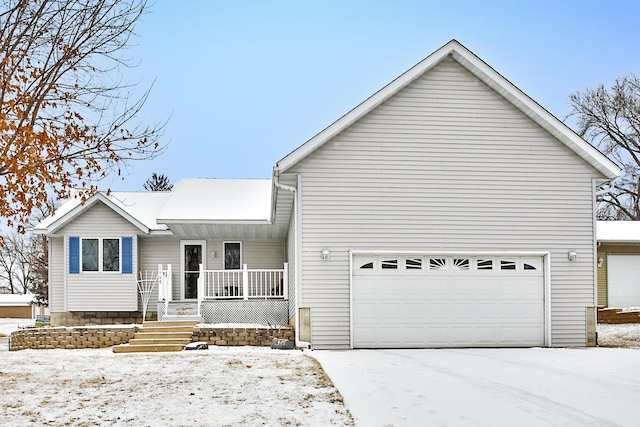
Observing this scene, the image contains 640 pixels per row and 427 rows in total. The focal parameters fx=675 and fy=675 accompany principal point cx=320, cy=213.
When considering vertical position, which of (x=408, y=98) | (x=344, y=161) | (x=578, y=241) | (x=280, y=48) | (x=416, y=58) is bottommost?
(x=578, y=241)

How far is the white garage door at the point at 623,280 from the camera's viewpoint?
2427 centimetres

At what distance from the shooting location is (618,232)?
24.5m

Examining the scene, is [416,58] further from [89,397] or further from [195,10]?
[89,397]

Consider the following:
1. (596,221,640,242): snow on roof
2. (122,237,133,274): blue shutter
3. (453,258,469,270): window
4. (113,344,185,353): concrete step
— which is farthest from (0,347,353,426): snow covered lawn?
(596,221,640,242): snow on roof

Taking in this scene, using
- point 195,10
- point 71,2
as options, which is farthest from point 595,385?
point 195,10

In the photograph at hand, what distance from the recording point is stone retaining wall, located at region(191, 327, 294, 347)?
49.9ft

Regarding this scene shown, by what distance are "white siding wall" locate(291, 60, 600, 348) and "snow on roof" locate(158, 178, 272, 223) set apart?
5052 millimetres

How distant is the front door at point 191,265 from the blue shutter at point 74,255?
3060 millimetres

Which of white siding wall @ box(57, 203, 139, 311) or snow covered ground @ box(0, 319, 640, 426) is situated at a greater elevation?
white siding wall @ box(57, 203, 139, 311)

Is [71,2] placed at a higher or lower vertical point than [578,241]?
higher

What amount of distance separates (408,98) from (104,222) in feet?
34.4

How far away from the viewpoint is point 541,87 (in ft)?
190

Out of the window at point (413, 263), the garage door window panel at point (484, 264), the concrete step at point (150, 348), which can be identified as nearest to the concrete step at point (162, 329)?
the concrete step at point (150, 348)

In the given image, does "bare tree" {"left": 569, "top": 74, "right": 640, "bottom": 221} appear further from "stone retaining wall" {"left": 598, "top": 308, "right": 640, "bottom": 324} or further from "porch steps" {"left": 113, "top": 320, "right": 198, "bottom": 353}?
"porch steps" {"left": 113, "top": 320, "right": 198, "bottom": 353}
